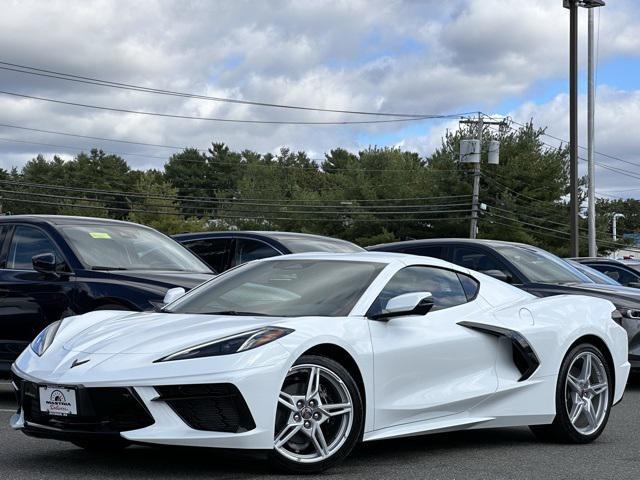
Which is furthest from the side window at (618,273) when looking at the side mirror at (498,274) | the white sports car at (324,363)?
the white sports car at (324,363)

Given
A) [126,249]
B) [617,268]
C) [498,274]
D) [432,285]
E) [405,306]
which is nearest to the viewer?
[405,306]

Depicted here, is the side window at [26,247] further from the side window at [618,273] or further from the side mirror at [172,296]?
the side window at [618,273]

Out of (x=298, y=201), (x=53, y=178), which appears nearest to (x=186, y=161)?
(x=53, y=178)

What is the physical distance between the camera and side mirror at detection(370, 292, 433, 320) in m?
5.70

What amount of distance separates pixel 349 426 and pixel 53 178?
355 ft

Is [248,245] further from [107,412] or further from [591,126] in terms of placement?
[591,126]

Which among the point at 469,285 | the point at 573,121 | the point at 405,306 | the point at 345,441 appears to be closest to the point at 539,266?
the point at 469,285

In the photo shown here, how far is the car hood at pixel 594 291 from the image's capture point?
10.6 meters

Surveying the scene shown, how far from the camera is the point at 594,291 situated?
10.7 meters

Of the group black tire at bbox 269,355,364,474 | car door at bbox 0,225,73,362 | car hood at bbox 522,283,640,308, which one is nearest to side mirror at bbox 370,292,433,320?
black tire at bbox 269,355,364,474

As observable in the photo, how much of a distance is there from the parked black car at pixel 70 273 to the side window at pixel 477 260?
334cm

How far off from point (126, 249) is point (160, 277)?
856 mm

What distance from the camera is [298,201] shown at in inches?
3676

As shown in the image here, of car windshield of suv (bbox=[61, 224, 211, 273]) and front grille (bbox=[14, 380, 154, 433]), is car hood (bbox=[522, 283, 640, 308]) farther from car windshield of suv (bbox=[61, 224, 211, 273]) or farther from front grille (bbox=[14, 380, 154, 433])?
front grille (bbox=[14, 380, 154, 433])
